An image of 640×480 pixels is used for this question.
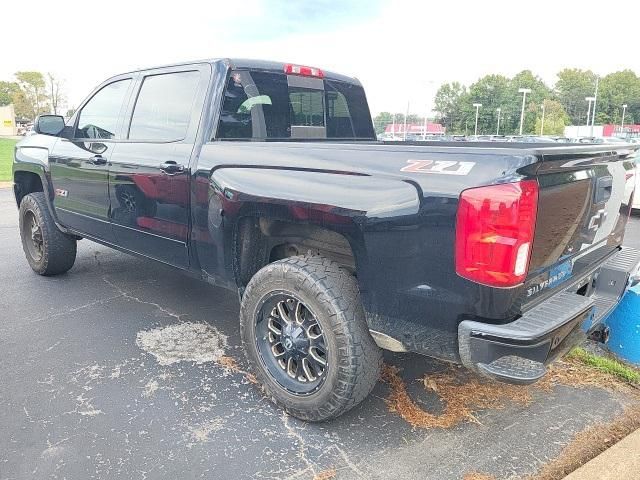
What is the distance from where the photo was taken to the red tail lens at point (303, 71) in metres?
3.86

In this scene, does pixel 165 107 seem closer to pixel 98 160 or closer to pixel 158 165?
pixel 158 165

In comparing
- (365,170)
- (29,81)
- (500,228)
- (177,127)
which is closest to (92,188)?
(177,127)

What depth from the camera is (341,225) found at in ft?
8.27

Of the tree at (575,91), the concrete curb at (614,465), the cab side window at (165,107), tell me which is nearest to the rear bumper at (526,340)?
the concrete curb at (614,465)

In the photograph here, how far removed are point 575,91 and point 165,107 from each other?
113 metres

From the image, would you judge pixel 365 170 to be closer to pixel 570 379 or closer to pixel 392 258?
pixel 392 258

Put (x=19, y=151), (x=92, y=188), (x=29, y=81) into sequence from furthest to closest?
(x=29, y=81), (x=19, y=151), (x=92, y=188)

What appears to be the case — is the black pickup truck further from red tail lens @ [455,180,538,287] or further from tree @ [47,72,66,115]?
tree @ [47,72,66,115]

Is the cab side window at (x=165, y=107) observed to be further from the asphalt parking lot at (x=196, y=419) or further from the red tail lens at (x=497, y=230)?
the red tail lens at (x=497, y=230)

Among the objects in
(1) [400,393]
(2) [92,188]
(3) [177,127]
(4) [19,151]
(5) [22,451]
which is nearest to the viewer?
(5) [22,451]

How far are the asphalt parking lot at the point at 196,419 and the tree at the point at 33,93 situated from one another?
83.1 m

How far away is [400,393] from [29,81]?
90263 millimetres

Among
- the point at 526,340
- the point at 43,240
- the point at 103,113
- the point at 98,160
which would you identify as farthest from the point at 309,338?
the point at 43,240

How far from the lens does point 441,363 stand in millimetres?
3545
